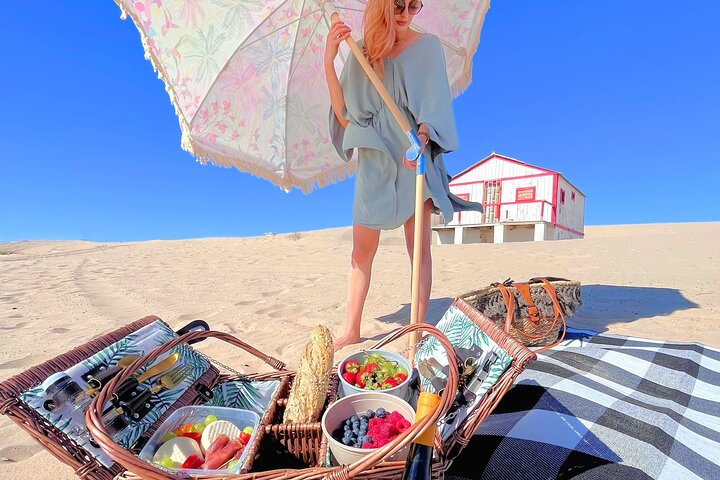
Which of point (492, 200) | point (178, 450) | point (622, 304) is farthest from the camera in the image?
point (492, 200)

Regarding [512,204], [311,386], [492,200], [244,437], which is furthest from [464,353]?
[492,200]

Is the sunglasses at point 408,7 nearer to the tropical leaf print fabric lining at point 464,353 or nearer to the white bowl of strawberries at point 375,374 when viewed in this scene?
the tropical leaf print fabric lining at point 464,353

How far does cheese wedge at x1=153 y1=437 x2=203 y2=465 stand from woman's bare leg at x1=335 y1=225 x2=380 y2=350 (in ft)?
4.37

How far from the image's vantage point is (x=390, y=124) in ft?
6.95

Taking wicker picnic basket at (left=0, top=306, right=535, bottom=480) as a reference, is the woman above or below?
above

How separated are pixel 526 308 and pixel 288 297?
8.54ft

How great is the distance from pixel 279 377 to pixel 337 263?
5.78 m

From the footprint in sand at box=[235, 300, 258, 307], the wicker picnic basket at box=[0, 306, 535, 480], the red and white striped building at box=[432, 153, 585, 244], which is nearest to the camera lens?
the wicker picnic basket at box=[0, 306, 535, 480]

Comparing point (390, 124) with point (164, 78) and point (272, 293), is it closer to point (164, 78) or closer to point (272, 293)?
point (164, 78)

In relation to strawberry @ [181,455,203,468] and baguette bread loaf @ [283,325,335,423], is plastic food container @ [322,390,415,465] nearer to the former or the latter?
baguette bread loaf @ [283,325,335,423]

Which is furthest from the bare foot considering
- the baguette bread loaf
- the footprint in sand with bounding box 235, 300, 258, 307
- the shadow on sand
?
the shadow on sand

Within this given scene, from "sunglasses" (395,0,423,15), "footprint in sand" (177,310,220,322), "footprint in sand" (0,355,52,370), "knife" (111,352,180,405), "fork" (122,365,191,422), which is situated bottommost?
"footprint in sand" (0,355,52,370)

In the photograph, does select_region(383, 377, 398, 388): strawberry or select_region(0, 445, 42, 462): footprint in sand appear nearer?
select_region(383, 377, 398, 388): strawberry

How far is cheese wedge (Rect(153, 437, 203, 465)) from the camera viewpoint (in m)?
1.00
